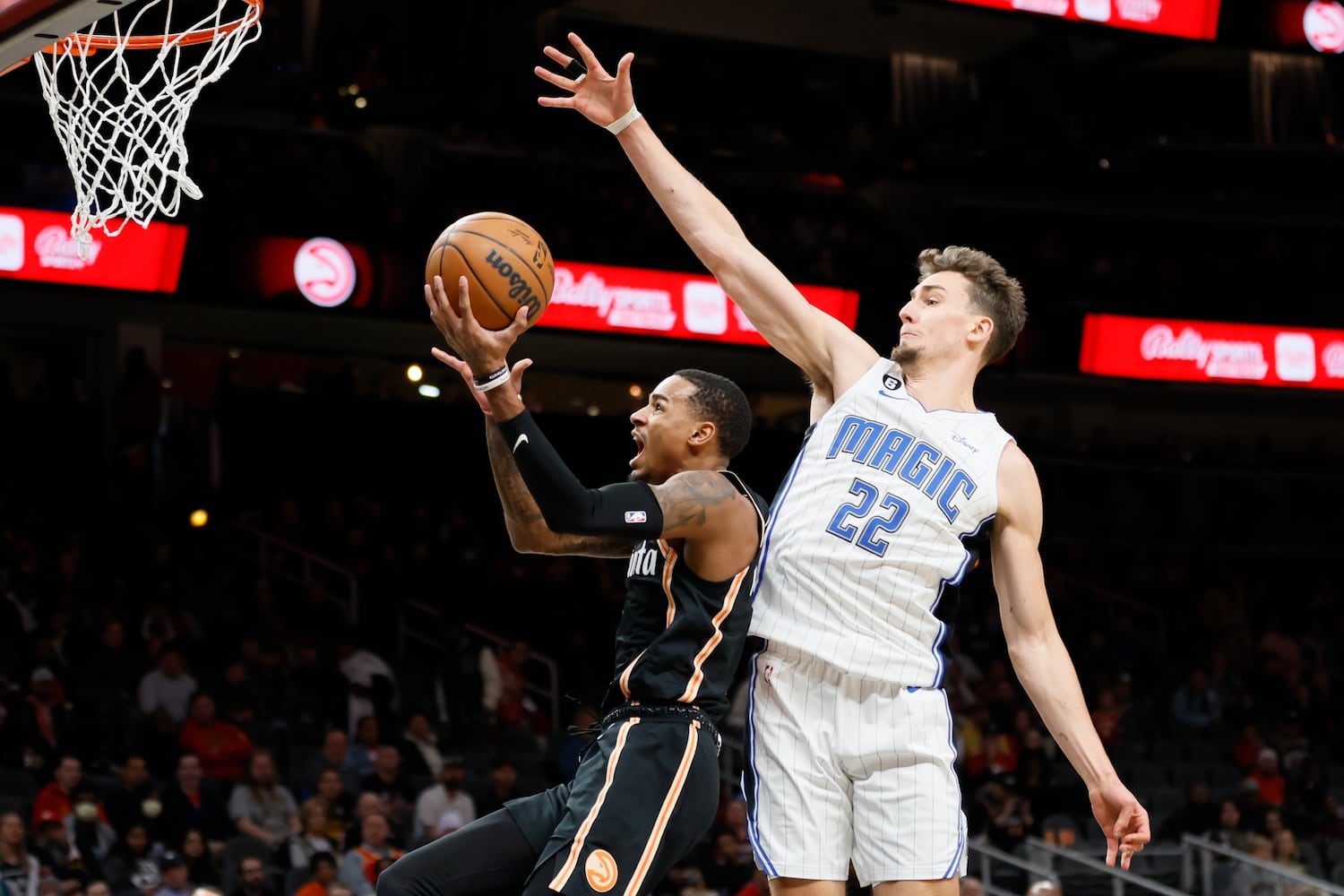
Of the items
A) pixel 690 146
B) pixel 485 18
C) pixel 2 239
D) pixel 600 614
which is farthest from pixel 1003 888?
pixel 485 18

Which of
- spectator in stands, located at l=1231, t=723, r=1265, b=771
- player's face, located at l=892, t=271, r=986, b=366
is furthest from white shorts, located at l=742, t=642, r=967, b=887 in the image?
spectator in stands, located at l=1231, t=723, r=1265, b=771

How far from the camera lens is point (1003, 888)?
1232cm

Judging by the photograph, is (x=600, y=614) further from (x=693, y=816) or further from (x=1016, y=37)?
(x=693, y=816)

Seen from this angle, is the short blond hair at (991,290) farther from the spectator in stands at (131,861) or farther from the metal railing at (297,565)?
the metal railing at (297,565)

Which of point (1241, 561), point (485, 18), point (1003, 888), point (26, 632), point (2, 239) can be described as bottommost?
point (1003, 888)

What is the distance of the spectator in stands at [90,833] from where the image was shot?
9781mm

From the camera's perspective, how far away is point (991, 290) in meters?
4.25

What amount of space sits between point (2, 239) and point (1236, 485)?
15.1 meters

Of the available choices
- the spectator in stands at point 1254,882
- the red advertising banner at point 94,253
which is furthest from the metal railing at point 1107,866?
the red advertising banner at point 94,253

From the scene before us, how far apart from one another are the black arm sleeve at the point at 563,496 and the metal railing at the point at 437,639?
417 inches

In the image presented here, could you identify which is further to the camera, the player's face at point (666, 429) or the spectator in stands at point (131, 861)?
the spectator in stands at point (131, 861)

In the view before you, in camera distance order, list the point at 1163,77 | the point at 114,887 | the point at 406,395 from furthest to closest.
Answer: the point at 1163,77, the point at 406,395, the point at 114,887

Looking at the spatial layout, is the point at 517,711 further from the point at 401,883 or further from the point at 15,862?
the point at 401,883

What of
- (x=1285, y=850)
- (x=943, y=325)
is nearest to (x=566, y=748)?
(x=1285, y=850)
